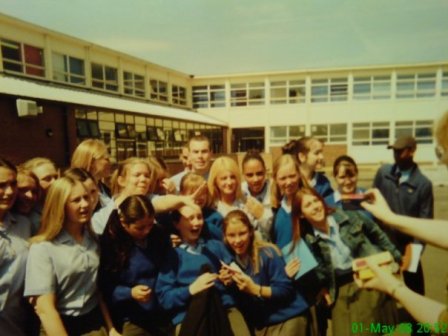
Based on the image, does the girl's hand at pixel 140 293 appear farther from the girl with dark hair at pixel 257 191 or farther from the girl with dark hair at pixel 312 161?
the girl with dark hair at pixel 312 161

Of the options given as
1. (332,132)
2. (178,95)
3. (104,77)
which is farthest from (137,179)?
(178,95)

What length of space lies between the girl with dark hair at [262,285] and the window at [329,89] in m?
26.6

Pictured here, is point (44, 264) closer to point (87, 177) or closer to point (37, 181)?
point (87, 177)

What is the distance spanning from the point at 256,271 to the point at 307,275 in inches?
15.6

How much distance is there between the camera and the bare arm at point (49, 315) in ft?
6.51

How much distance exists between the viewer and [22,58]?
1623 centimetres

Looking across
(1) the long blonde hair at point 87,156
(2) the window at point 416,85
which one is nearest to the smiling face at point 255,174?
(1) the long blonde hair at point 87,156

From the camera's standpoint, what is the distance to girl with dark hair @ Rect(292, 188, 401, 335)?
2.38 meters

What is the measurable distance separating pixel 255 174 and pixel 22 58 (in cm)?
1714

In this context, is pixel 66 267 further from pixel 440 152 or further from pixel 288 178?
pixel 440 152

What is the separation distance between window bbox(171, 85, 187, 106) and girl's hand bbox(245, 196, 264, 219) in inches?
1055

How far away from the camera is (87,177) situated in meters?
2.54

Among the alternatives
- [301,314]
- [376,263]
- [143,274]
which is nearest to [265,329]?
[301,314]

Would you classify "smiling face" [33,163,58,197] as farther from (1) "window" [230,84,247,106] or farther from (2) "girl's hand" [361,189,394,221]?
(1) "window" [230,84,247,106]
